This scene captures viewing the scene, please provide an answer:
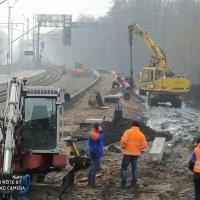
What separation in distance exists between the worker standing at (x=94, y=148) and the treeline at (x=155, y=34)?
56043 millimetres

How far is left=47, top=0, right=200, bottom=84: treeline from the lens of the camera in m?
80.8

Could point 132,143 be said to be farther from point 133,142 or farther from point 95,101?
point 95,101

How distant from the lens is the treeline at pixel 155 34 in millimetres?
80812

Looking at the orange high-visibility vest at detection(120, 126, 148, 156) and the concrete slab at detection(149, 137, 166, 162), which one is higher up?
the orange high-visibility vest at detection(120, 126, 148, 156)

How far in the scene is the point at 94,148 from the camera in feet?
39.9

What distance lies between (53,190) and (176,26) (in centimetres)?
8994

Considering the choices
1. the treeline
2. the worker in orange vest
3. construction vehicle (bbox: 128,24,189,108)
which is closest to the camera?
the worker in orange vest

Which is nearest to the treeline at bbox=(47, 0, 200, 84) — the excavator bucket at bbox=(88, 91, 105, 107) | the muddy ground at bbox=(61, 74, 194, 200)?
the excavator bucket at bbox=(88, 91, 105, 107)

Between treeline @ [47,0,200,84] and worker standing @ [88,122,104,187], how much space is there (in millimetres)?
56043

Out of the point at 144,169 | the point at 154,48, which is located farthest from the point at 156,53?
the point at 144,169

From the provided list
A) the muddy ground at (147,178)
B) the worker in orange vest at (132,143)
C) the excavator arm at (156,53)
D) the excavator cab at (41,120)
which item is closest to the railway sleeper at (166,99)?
the excavator arm at (156,53)

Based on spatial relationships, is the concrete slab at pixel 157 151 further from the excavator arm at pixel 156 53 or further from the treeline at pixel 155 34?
the treeline at pixel 155 34

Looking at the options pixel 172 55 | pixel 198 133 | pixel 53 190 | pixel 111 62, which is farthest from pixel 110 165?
pixel 111 62

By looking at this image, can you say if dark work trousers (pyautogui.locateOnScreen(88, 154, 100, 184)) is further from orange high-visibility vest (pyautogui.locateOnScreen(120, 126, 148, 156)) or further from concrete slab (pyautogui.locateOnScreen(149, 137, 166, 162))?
concrete slab (pyautogui.locateOnScreen(149, 137, 166, 162))
